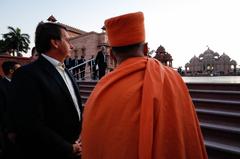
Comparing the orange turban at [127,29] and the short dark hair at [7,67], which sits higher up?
the orange turban at [127,29]

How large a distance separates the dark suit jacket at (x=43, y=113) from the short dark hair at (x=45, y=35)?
134mm

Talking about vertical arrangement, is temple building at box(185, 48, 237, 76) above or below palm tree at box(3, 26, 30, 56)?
below

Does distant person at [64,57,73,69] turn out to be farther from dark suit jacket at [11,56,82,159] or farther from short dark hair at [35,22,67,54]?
dark suit jacket at [11,56,82,159]

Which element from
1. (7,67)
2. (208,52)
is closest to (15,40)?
(208,52)

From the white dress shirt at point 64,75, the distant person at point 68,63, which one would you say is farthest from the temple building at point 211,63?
the white dress shirt at point 64,75

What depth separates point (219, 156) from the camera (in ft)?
13.0

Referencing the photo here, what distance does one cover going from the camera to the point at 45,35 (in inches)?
84.7

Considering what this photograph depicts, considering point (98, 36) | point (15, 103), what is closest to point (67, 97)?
point (15, 103)

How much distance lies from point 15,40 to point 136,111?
67133 millimetres

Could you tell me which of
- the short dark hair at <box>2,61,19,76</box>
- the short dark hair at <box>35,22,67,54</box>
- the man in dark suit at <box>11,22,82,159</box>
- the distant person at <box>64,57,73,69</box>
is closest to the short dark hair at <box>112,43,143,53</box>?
the man in dark suit at <box>11,22,82,159</box>

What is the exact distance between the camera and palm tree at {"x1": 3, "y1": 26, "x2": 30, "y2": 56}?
2456 inches

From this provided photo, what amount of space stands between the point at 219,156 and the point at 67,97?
2.88 metres

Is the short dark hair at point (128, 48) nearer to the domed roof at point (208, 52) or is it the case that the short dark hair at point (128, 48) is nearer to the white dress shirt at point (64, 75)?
the white dress shirt at point (64, 75)

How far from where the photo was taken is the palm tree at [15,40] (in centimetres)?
6238
